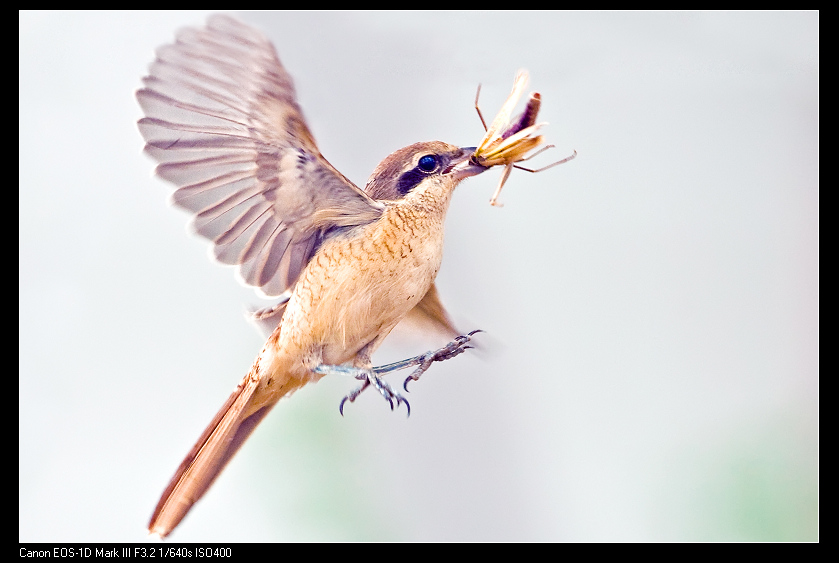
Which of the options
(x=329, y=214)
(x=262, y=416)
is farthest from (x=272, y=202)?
(x=262, y=416)

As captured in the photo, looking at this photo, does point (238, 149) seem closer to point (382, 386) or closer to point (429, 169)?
point (429, 169)

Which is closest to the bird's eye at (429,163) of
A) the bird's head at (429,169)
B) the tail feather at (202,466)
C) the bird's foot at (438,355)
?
the bird's head at (429,169)

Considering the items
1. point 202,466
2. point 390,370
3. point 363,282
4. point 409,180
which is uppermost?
point 409,180

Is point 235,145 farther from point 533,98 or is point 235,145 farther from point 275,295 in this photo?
point 533,98

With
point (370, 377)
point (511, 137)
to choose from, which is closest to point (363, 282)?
point (370, 377)

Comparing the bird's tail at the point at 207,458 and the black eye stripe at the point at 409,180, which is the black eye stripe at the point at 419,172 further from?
the bird's tail at the point at 207,458

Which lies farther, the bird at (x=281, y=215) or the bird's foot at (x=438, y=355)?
the bird's foot at (x=438, y=355)
